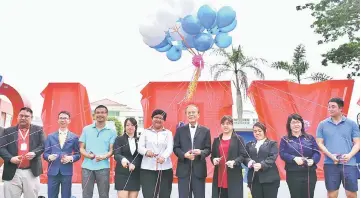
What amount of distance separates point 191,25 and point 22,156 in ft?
8.05

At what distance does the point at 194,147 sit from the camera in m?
4.28

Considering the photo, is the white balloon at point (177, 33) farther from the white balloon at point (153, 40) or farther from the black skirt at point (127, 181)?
the black skirt at point (127, 181)

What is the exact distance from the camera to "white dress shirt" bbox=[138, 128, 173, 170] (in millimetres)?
4301

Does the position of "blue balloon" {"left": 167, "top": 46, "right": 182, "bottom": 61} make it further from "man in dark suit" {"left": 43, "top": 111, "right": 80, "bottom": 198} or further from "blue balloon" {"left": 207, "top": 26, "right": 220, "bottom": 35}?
"man in dark suit" {"left": 43, "top": 111, "right": 80, "bottom": 198}

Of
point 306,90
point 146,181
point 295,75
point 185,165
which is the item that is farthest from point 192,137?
point 295,75

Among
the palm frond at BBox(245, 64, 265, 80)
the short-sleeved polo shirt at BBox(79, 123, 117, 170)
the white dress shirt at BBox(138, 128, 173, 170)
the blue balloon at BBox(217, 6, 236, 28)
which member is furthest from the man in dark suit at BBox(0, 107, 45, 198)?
the palm frond at BBox(245, 64, 265, 80)

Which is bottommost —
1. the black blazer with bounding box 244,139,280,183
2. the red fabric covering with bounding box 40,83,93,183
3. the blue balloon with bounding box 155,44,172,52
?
the black blazer with bounding box 244,139,280,183

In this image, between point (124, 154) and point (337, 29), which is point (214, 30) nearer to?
point (124, 154)

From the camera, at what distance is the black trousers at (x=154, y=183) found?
430 cm

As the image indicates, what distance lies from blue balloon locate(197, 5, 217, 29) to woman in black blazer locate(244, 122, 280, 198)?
59.0 inches

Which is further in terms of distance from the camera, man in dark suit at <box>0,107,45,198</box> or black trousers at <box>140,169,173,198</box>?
man in dark suit at <box>0,107,45,198</box>

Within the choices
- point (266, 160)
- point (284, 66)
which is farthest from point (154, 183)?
point (284, 66)

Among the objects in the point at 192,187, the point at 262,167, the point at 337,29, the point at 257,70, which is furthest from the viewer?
the point at 257,70

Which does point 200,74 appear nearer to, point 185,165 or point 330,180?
point 185,165
